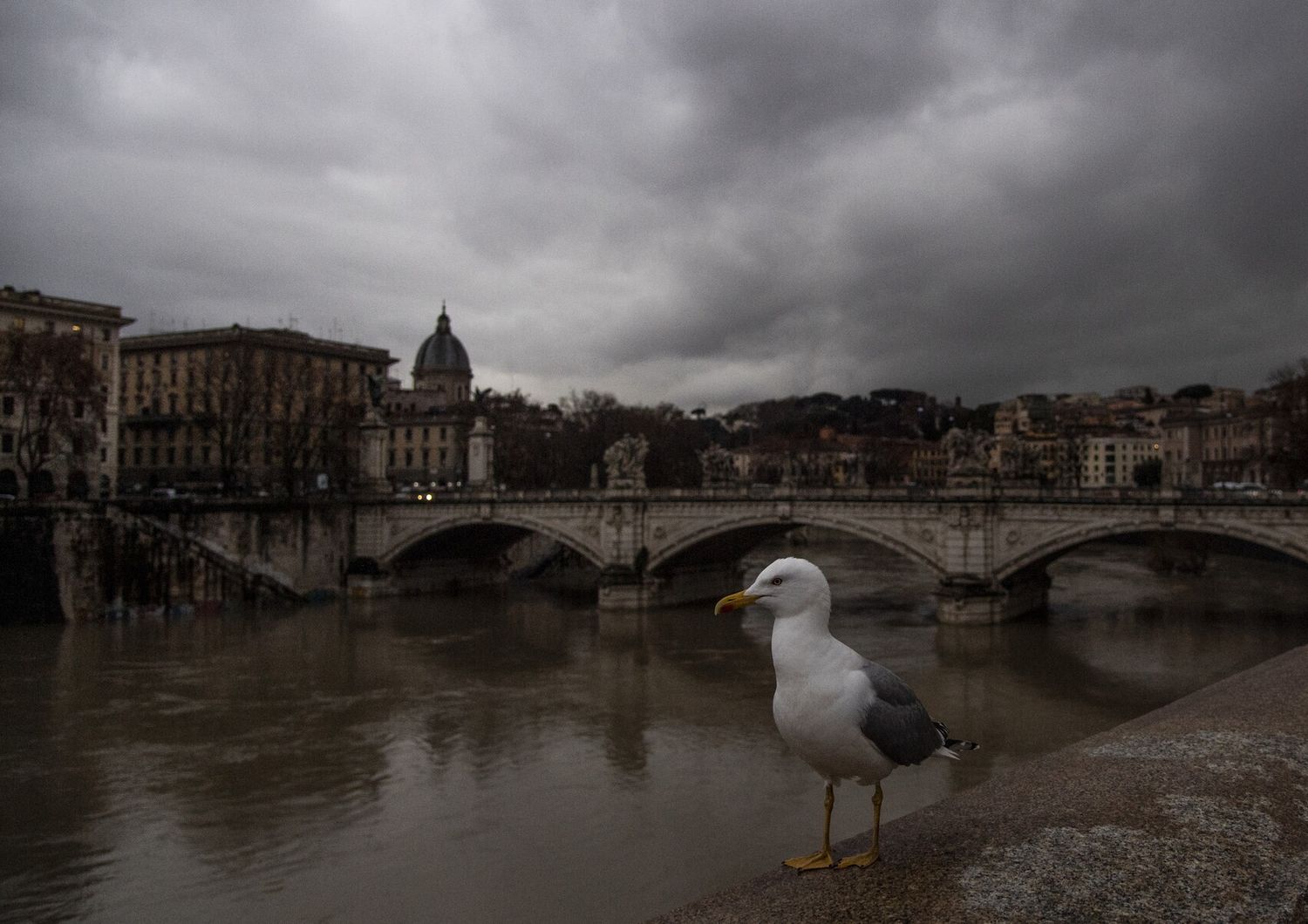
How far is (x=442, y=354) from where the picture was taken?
84.1 m

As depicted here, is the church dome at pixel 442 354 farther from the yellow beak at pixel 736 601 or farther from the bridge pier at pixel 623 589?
the yellow beak at pixel 736 601

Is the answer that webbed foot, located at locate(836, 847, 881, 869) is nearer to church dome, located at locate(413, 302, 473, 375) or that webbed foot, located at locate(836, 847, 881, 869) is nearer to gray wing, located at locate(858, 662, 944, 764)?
gray wing, located at locate(858, 662, 944, 764)

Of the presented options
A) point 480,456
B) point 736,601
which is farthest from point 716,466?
point 736,601

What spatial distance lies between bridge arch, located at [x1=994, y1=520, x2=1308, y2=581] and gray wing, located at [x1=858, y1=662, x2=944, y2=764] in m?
24.4

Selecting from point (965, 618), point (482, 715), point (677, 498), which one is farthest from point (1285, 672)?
point (677, 498)

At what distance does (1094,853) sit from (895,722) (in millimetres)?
1164

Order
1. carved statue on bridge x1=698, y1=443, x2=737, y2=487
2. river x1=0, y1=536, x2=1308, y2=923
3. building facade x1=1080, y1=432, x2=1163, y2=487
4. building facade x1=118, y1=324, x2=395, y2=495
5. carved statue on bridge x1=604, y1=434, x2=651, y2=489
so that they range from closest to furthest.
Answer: river x1=0, y1=536, x2=1308, y2=923 → carved statue on bridge x1=604, y1=434, x2=651, y2=489 → building facade x1=118, y1=324, x2=395, y2=495 → carved statue on bridge x1=698, y1=443, x2=737, y2=487 → building facade x1=1080, y1=432, x2=1163, y2=487

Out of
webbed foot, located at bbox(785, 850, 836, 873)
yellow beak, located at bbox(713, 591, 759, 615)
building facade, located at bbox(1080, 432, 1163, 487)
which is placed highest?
building facade, located at bbox(1080, 432, 1163, 487)

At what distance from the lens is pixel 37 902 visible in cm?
1078

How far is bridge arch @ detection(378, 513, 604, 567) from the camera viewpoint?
119ft

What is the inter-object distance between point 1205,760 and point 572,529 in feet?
100

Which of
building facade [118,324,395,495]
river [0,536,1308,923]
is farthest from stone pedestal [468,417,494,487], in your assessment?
river [0,536,1308,923]

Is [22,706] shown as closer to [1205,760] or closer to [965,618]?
[1205,760]

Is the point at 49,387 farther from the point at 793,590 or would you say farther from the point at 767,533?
the point at 793,590
